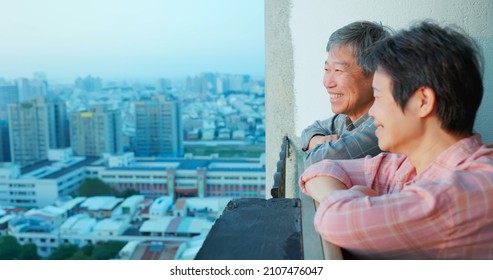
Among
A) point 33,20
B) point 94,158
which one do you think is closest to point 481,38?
point 94,158

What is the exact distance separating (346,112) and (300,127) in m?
0.64

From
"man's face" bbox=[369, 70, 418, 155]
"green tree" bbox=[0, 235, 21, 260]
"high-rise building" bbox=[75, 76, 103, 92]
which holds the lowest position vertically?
"green tree" bbox=[0, 235, 21, 260]

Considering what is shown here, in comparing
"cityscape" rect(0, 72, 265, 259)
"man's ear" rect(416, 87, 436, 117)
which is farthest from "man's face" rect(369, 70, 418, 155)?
"cityscape" rect(0, 72, 265, 259)

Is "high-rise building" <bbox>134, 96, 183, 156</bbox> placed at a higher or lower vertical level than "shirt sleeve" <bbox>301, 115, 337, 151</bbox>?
lower

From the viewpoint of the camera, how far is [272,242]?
912 mm

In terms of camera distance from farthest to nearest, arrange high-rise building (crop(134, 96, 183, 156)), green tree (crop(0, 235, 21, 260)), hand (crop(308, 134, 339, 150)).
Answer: high-rise building (crop(134, 96, 183, 156))
green tree (crop(0, 235, 21, 260))
hand (crop(308, 134, 339, 150))

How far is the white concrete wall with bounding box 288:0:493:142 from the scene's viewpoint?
197 cm

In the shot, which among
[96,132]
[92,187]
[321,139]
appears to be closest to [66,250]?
[92,187]

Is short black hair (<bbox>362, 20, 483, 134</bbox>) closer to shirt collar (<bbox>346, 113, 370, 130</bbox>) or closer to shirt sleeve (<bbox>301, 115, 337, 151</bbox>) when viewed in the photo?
shirt collar (<bbox>346, 113, 370, 130</bbox>)

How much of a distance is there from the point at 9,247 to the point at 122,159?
378 centimetres

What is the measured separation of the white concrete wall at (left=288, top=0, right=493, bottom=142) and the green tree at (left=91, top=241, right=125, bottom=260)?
5747 millimetres

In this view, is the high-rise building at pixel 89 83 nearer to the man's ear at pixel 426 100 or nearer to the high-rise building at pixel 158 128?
the high-rise building at pixel 158 128

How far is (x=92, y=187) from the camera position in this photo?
9.87m

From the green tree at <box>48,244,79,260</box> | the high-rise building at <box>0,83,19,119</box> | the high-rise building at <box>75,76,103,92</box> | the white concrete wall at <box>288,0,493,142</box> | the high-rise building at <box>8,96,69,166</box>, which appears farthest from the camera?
the high-rise building at <box>75,76,103,92</box>
